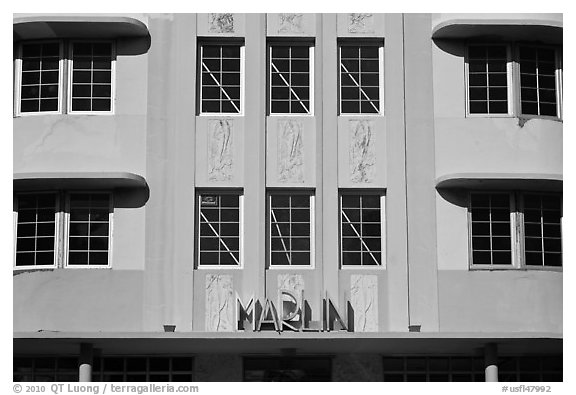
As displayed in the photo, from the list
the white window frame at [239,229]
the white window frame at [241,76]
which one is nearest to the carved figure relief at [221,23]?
the white window frame at [241,76]

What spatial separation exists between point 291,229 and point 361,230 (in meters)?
1.30

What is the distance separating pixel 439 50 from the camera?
23500 millimetres

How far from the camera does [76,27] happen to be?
23078 mm

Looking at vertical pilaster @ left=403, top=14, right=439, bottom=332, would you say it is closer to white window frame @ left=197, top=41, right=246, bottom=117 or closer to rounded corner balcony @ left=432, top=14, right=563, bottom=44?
rounded corner balcony @ left=432, top=14, right=563, bottom=44

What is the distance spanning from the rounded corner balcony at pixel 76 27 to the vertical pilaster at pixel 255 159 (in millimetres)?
2088

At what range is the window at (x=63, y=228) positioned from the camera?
22.7 m

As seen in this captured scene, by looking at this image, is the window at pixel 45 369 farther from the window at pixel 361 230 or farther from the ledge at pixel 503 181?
the ledge at pixel 503 181

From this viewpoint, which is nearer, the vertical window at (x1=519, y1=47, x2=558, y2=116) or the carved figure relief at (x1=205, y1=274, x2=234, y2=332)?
the carved figure relief at (x1=205, y1=274, x2=234, y2=332)

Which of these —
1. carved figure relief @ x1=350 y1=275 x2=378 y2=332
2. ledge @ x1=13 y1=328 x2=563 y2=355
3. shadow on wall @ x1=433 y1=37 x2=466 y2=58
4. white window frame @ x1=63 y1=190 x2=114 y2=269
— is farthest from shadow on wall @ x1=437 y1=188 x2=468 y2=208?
white window frame @ x1=63 y1=190 x2=114 y2=269

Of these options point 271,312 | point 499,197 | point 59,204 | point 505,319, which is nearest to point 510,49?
point 499,197

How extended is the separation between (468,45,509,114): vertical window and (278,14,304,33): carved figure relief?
130 inches

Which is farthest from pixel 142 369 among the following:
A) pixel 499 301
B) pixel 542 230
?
pixel 542 230

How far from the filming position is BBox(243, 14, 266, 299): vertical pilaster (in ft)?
73.7

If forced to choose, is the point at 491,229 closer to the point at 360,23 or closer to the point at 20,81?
the point at 360,23
